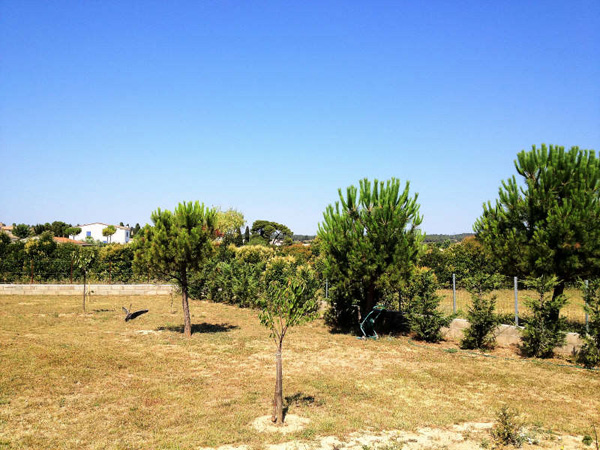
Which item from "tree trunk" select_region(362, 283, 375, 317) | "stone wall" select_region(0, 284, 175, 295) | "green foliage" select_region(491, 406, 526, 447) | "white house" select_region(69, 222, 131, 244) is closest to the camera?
"green foliage" select_region(491, 406, 526, 447)

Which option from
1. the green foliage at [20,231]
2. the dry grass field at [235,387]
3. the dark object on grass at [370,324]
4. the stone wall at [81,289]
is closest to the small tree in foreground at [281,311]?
the dry grass field at [235,387]

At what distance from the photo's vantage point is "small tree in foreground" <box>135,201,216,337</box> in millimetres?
13500

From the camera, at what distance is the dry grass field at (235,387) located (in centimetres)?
670

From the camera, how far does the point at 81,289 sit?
80.9ft

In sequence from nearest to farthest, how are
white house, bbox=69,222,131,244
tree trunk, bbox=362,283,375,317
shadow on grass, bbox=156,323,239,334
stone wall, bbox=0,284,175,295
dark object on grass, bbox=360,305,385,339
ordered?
dark object on grass, bbox=360,305,385,339
shadow on grass, bbox=156,323,239,334
tree trunk, bbox=362,283,375,317
stone wall, bbox=0,284,175,295
white house, bbox=69,222,131,244

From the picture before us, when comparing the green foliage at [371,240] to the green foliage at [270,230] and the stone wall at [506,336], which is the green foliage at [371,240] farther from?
the green foliage at [270,230]

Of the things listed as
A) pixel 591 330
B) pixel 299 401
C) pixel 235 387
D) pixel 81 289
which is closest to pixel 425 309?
pixel 591 330

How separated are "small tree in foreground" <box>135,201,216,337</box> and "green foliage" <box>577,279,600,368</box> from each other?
38.6 ft

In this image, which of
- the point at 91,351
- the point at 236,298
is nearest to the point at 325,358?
the point at 91,351

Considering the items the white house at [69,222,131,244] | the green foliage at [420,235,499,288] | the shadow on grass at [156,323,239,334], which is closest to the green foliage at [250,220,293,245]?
the white house at [69,222,131,244]

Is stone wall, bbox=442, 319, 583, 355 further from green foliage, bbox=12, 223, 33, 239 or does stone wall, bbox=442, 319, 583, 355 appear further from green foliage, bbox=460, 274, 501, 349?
green foliage, bbox=12, 223, 33, 239

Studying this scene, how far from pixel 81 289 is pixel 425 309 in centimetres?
2078

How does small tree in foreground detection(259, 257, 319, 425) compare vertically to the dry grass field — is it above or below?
above

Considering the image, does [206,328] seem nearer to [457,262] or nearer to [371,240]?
[371,240]
